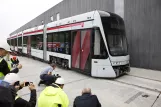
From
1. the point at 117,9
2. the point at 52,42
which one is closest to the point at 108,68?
the point at 52,42

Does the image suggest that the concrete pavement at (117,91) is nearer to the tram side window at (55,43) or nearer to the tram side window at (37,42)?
the tram side window at (55,43)

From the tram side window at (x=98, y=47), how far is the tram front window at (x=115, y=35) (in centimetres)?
29

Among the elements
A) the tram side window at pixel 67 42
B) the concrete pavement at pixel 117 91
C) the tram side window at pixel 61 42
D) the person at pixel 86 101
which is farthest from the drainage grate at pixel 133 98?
the tram side window at pixel 61 42

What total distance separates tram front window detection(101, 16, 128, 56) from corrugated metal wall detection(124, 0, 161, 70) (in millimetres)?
3326

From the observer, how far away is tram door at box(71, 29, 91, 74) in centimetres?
813

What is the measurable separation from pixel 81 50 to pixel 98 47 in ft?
4.21

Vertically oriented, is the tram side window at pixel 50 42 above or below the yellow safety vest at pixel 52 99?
above

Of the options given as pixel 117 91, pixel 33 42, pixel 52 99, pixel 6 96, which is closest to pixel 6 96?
pixel 6 96

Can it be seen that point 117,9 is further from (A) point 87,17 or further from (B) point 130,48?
(A) point 87,17

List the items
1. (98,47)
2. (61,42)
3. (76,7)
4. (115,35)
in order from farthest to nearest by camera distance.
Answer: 1. (76,7)
2. (61,42)
3. (115,35)
4. (98,47)

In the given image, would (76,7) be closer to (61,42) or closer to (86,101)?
(61,42)

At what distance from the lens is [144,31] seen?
11312 mm

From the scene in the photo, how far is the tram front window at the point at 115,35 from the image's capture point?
7672 millimetres

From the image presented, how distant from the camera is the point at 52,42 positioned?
1205 centimetres
